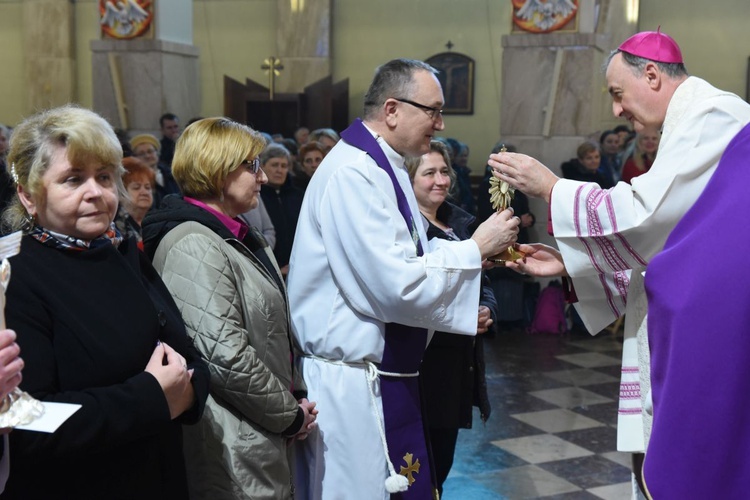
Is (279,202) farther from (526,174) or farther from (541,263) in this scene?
(526,174)

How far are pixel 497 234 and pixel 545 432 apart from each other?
2.95 meters

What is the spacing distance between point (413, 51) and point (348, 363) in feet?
39.1

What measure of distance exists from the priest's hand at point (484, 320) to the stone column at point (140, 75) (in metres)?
7.47

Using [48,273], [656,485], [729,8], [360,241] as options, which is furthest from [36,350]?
[729,8]

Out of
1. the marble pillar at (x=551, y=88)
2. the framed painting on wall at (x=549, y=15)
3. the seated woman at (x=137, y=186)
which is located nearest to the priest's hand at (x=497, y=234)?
the seated woman at (x=137, y=186)

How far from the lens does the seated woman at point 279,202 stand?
6.62 m

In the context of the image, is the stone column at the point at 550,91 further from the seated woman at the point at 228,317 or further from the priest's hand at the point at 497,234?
the seated woman at the point at 228,317

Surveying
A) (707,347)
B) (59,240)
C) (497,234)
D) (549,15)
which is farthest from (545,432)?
(549,15)

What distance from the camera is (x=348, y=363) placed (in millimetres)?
2938

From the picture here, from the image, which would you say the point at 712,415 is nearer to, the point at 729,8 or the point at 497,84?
the point at 497,84

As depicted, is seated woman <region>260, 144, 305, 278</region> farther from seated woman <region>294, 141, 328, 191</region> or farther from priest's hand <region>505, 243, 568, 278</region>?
priest's hand <region>505, 243, 568, 278</region>

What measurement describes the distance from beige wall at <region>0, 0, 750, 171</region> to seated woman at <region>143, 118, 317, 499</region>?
11.7 meters

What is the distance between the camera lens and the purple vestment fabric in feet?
5.89

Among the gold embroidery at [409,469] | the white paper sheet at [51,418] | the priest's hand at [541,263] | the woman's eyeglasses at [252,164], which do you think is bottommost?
the gold embroidery at [409,469]
